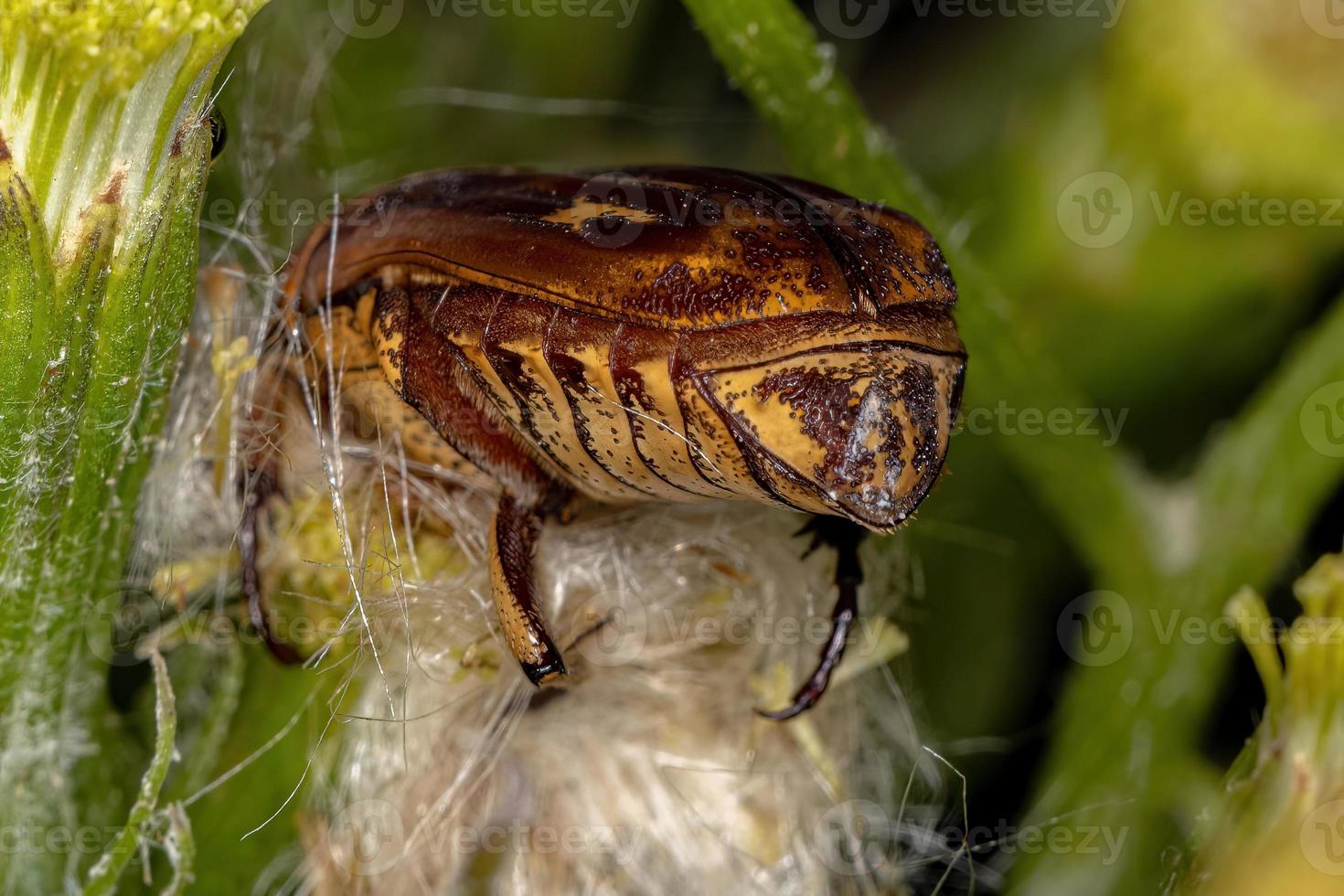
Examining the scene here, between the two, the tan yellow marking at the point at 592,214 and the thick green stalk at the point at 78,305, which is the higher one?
the tan yellow marking at the point at 592,214

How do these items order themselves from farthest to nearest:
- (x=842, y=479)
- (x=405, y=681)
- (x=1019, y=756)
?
1. (x=1019, y=756)
2. (x=405, y=681)
3. (x=842, y=479)

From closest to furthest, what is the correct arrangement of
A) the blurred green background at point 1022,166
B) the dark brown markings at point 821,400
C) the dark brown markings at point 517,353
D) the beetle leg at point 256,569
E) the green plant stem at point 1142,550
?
1. the dark brown markings at point 821,400
2. the dark brown markings at point 517,353
3. the beetle leg at point 256,569
4. the green plant stem at point 1142,550
5. the blurred green background at point 1022,166

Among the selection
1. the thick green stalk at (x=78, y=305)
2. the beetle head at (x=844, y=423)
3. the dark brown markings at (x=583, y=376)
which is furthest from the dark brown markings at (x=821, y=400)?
the thick green stalk at (x=78, y=305)

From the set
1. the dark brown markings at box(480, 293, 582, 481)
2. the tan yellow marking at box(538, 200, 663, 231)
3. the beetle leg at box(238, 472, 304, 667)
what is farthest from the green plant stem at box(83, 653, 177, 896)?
the tan yellow marking at box(538, 200, 663, 231)

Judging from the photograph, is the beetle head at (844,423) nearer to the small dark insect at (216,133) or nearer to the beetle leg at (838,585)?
the beetle leg at (838,585)

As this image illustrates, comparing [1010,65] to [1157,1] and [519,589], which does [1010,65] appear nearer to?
[1157,1]

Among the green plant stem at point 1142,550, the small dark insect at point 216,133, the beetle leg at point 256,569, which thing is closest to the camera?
the small dark insect at point 216,133

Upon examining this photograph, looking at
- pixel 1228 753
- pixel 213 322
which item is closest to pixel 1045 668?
pixel 1228 753
